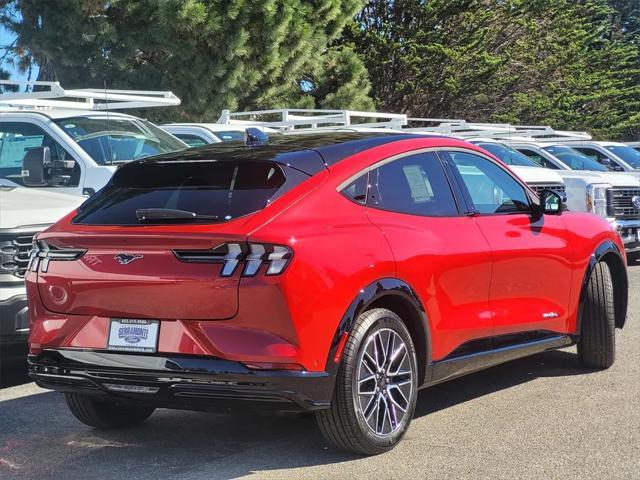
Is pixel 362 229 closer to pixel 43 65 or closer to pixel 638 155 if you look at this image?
pixel 638 155

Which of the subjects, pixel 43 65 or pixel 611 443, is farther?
pixel 43 65

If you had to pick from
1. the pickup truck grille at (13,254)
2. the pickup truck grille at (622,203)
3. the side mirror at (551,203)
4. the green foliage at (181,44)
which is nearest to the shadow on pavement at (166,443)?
the pickup truck grille at (13,254)

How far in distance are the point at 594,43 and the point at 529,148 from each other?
2746cm

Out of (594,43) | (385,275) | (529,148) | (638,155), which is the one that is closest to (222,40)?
(529,148)

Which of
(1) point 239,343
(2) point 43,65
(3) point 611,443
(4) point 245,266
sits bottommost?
(3) point 611,443

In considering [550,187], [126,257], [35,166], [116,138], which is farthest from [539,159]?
[126,257]

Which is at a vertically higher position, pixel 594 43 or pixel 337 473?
pixel 594 43

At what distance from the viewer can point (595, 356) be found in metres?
7.07

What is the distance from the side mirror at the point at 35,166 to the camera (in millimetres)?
8984

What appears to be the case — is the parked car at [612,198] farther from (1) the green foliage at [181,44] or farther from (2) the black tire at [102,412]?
(2) the black tire at [102,412]

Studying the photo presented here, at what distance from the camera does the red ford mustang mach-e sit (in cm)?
459

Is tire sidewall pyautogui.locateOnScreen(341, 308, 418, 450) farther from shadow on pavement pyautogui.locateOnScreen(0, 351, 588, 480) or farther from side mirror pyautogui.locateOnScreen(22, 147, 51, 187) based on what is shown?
side mirror pyautogui.locateOnScreen(22, 147, 51, 187)

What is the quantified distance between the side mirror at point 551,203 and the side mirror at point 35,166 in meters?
4.67

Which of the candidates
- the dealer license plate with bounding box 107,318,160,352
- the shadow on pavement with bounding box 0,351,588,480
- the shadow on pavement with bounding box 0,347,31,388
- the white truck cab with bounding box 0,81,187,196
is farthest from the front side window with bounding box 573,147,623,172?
the dealer license plate with bounding box 107,318,160,352
